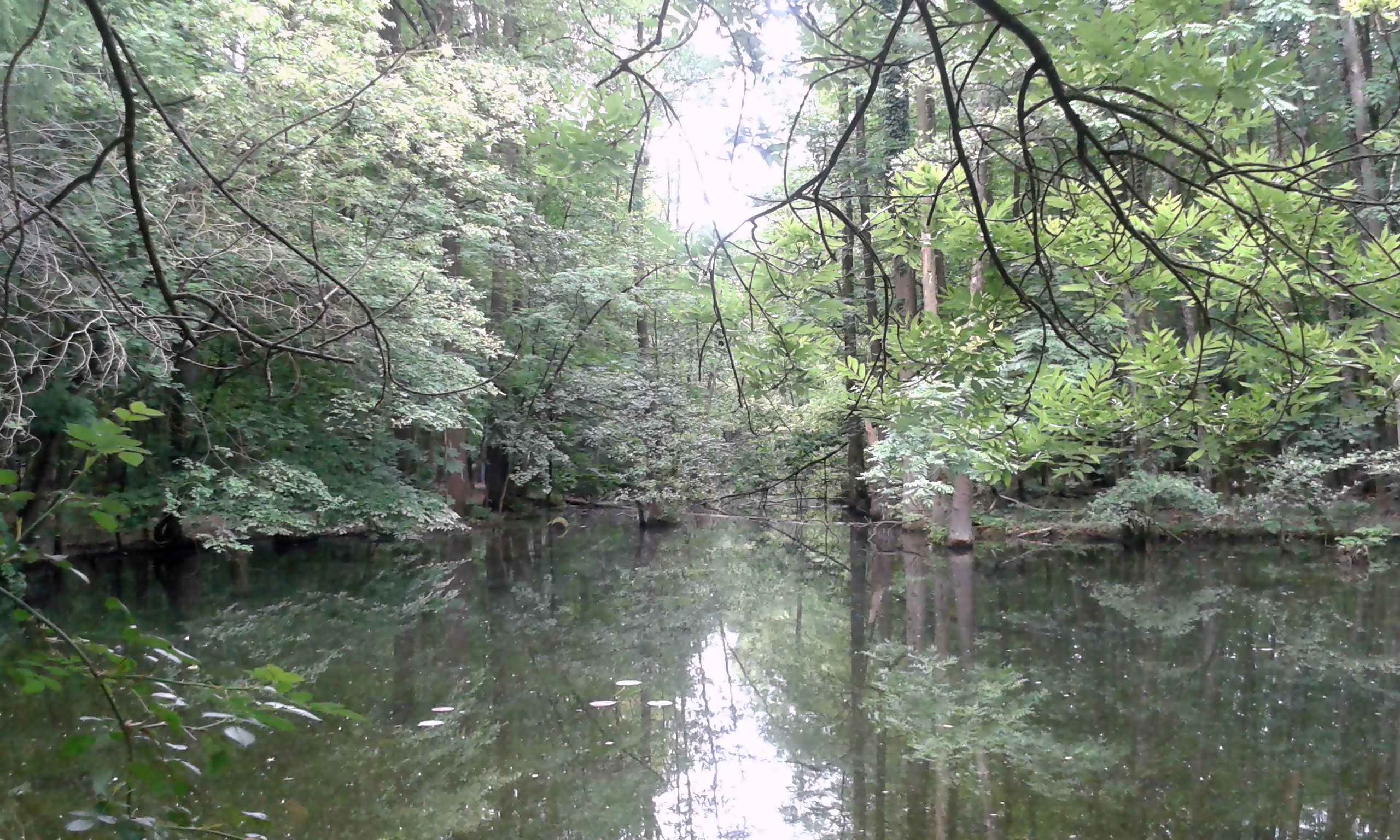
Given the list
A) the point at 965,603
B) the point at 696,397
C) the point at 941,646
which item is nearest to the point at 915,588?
the point at 965,603

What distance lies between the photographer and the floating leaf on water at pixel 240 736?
3.89ft

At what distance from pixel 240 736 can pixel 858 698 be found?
6088mm

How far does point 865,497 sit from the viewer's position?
18531mm

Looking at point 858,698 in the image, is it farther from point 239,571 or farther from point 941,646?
point 239,571

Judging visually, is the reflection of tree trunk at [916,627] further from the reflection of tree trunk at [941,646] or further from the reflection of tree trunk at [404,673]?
the reflection of tree trunk at [404,673]

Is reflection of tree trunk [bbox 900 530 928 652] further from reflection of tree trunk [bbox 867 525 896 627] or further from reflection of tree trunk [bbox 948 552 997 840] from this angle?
reflection of tree trunk [bbox 948 552 997 840]

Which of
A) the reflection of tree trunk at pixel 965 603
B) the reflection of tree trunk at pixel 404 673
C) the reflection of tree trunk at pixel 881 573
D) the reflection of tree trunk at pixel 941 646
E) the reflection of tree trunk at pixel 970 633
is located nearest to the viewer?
the reflection of tree trunk at pixel 941 646

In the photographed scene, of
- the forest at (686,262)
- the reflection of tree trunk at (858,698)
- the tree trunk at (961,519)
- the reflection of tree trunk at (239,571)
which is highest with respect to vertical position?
the forest at (686,262)

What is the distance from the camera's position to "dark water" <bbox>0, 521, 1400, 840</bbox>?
4.71 meters

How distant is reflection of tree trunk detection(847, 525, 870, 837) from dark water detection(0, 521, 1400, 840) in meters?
0.03

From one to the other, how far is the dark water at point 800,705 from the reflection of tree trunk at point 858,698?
Result: 0.11ft

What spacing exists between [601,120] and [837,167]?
21.4 ft

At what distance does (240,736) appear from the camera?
119cm

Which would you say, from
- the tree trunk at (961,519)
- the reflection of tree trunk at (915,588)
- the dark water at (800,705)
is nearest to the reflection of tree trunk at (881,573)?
the dark water at (800,705)
